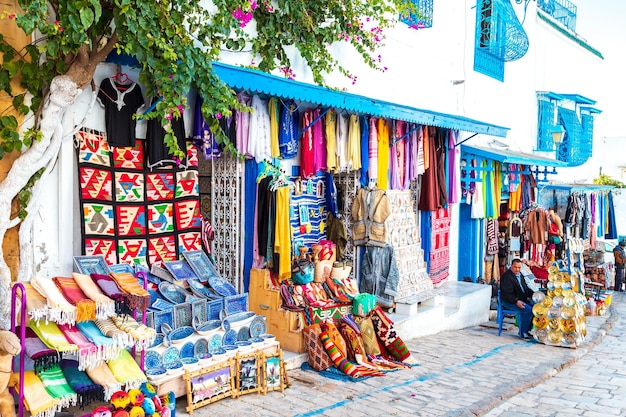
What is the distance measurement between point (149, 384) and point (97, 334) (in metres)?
0.69

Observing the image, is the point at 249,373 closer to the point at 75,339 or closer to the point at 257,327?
the point at 257,327

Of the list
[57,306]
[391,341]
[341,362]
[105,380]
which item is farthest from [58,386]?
[391,341]

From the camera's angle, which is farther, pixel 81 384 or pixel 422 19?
pixel 422 19

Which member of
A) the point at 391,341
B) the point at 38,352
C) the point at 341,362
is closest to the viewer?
the point at 38,352

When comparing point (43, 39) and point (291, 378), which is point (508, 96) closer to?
point (291, 378)

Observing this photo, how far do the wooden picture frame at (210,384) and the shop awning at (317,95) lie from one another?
2946 millimetres

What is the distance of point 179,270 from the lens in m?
7.01

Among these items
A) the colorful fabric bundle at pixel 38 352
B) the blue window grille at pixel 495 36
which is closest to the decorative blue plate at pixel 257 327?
the colorful fabric bundle at pixel 38 352

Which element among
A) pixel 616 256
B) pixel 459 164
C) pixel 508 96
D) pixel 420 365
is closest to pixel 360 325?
pixel 420 365

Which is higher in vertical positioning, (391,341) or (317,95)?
(317,95)

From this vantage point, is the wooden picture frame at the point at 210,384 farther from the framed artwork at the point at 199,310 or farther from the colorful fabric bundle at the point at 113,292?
the colorful fabric bundle at the point at 113,292

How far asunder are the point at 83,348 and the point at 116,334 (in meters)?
0.32

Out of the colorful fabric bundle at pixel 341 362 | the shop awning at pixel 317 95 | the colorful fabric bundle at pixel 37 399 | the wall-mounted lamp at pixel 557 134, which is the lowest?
the colorful fabric bundle at pixel 341 362

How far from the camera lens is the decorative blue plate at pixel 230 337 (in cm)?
668
